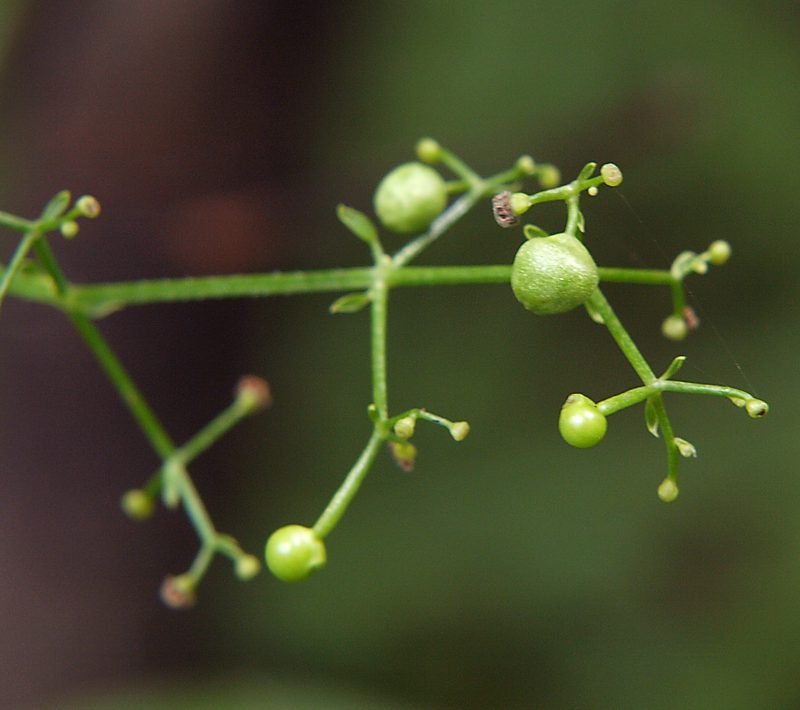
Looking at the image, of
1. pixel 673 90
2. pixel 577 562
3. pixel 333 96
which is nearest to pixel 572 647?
pixel 577 562

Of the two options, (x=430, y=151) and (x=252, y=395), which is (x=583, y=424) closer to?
(x=430, y=151)

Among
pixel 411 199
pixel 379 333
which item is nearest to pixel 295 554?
pixel 379 333

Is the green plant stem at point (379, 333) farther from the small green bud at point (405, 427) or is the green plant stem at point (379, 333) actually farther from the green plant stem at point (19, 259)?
the green plant stem at point (19, 259)

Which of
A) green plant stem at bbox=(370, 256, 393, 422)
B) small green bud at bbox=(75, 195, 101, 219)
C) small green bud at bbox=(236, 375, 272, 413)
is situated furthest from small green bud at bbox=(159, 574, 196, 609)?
small green bud at bbox=(75, 195, 101, 219)

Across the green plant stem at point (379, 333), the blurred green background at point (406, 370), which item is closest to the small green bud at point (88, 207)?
the green plant stem at point (379, 333)

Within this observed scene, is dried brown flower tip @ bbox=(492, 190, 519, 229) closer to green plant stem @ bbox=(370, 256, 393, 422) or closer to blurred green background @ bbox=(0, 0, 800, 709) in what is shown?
green plant stem @ bbox=(370, 256, 393, 422)

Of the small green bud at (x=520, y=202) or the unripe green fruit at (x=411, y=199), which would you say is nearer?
the small green bud at (x=520, y=202)

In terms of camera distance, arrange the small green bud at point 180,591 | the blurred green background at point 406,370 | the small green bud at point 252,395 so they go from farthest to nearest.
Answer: the blurred green background at point 406,370
the small green bud at point 252,395
the small green bud at point 180,591

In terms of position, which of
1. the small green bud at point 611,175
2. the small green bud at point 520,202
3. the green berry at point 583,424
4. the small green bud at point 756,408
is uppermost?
the small green bud at point 520,202
